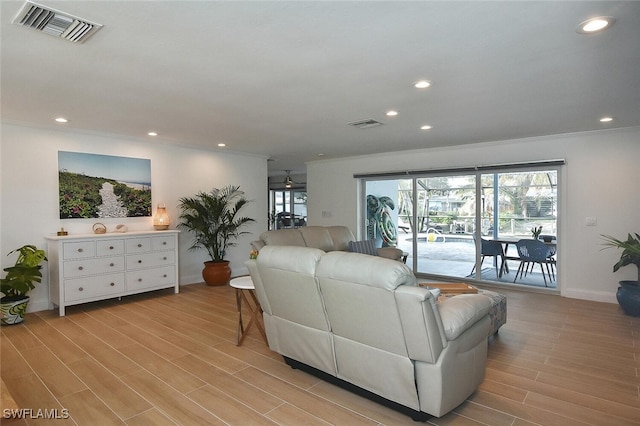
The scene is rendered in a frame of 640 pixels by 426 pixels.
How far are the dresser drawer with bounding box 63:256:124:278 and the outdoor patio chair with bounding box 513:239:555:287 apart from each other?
5.93 metres

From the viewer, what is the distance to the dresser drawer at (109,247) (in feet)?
15.5

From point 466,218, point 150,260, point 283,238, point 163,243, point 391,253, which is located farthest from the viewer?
point 466,218

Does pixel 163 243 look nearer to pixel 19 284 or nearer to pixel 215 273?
pixel 215 273

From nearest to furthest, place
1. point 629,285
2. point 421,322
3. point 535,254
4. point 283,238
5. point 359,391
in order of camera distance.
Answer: point 421,322 < point 359,391 < point 629,285 < point 283,238 < point 535,254

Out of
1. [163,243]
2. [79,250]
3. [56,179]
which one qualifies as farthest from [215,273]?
[56,179]

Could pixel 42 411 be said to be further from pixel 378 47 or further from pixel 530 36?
pixel 530 36

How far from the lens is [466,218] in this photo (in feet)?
21.0

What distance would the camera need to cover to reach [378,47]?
7.59 feet

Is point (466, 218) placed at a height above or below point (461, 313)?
above

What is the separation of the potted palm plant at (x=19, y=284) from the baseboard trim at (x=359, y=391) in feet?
10.6

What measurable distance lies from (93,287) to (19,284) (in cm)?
78

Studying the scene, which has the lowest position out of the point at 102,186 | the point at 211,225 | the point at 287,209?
the point at 211,225

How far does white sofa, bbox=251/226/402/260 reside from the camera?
4758mm

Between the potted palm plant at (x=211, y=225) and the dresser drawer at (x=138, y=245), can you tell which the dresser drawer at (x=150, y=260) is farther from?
the potted palm plant at (x=211, y=225)
